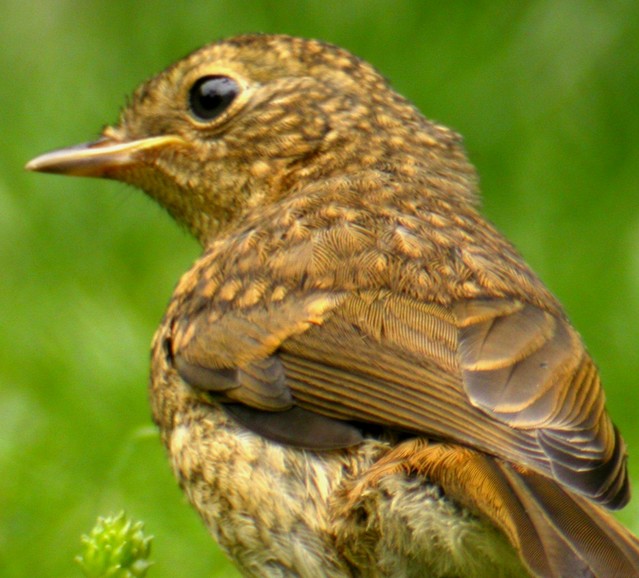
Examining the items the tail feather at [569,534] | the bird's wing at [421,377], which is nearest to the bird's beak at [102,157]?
the bird's wing at [421,377]

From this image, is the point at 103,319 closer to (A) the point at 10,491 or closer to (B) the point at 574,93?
(A) the point at 10,491

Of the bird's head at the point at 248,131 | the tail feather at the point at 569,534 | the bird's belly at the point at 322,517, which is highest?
the bird's head at the point at 248,131

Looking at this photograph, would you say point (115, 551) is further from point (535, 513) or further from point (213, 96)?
point (213, 96)

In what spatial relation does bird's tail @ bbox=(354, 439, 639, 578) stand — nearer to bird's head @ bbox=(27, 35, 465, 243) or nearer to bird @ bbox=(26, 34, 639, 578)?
bird @ bbox=(26, 34, 639, 578)

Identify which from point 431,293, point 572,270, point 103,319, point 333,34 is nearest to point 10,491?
point 103,319

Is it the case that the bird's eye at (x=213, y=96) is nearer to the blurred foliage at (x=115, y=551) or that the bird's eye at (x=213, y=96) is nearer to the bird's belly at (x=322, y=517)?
the bird's belly at (x=322, y=517)

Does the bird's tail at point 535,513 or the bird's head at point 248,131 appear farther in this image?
the bird's head at point 248,131

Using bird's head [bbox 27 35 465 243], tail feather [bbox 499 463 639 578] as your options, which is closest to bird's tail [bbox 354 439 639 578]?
tail feather [bbox 499 463 639 578]
